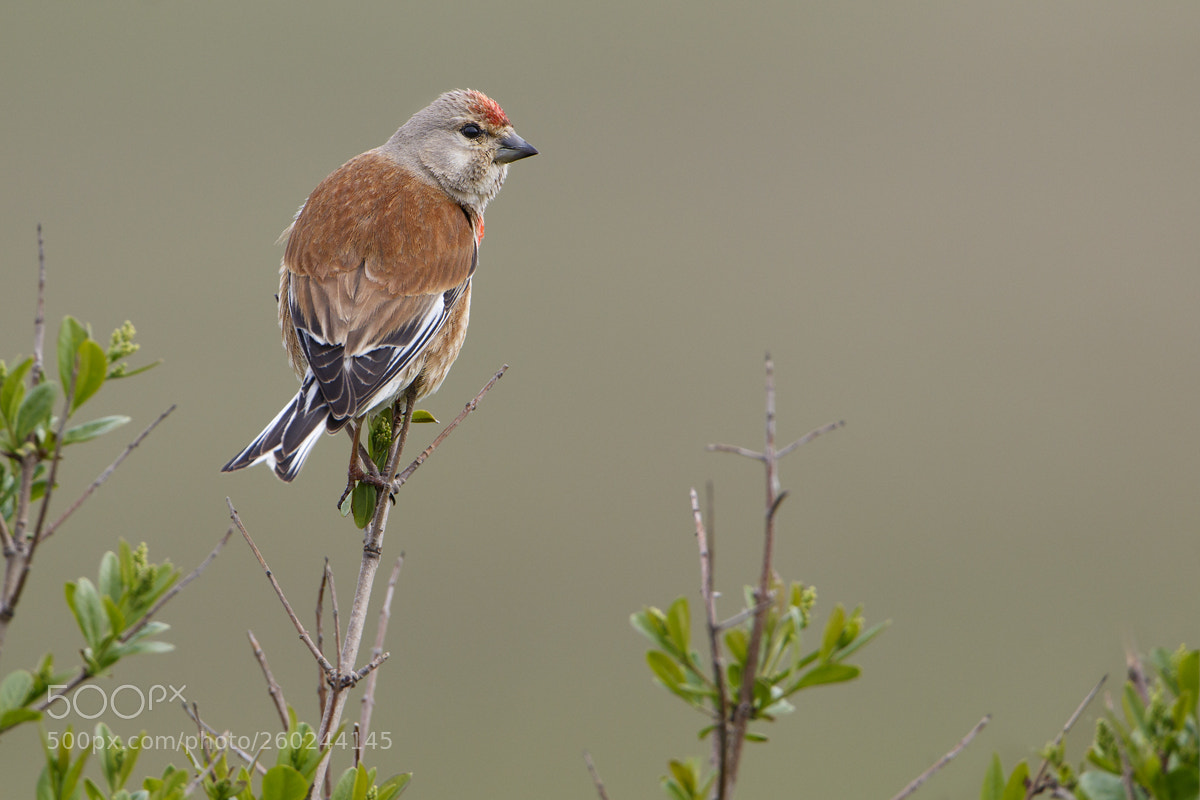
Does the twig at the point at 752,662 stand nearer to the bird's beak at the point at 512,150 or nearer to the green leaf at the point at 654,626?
the green leaf at the point at 654,626

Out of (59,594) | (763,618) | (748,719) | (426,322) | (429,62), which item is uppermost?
(429,62)

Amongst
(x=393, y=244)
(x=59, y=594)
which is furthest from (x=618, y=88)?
(x=393, y=244)

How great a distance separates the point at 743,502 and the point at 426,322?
9326 mm

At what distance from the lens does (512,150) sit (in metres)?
4.27

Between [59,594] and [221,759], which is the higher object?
[59,594]

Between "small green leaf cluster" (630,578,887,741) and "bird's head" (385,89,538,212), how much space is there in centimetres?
288

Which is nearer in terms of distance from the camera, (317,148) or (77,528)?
(77,528)

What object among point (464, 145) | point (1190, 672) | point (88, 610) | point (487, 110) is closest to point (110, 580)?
point (88, 610)

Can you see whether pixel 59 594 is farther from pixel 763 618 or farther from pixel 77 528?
pixel 763 618

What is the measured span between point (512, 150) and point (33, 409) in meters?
2.94

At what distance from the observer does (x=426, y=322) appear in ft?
11.6

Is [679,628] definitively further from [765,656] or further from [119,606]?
[119,606]

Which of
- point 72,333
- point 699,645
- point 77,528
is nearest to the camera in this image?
point 72,333

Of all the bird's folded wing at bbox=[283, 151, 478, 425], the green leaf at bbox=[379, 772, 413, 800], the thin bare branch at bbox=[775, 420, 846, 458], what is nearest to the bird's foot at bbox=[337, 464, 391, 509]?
→ the bird's folded wing at bbox=[283, 151, 478, 425]
